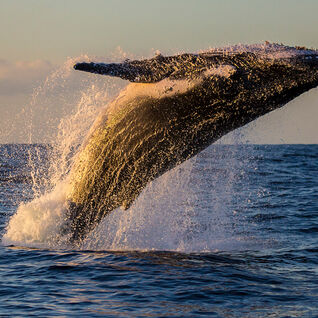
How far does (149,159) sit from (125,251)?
2498mm

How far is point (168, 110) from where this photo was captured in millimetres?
11969

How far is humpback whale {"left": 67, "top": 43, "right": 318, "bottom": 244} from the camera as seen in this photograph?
1106cm

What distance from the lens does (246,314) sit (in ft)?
30.0

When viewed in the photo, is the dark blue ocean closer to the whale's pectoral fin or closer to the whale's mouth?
the whale's mouth

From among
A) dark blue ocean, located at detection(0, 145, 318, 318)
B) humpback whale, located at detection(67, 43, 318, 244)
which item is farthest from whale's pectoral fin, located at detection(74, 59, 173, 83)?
dark blue ocean, located at detection(0, 145, 318, 318)

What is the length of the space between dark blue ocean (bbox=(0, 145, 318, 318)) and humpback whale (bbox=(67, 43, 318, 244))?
133cm

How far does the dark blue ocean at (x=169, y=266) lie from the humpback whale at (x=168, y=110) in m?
1.33

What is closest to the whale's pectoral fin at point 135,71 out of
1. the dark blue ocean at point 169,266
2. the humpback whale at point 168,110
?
the humpback whale at point 168,110

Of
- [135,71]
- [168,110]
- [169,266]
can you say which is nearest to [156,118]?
[168,110]

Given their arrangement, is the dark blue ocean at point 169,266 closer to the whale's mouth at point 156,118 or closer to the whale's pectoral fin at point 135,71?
the whale's mouth at point 156,118

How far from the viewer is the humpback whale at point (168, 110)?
11062mm

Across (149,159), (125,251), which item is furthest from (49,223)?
(149,159)

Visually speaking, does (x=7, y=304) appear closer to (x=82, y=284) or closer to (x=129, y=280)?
(x=82, y=284)

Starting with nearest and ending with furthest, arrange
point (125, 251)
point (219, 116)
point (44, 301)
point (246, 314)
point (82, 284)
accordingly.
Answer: point (246, 314) < point (44, 301) < point (82, 284) < point (219, 116) < point (125, 251)
